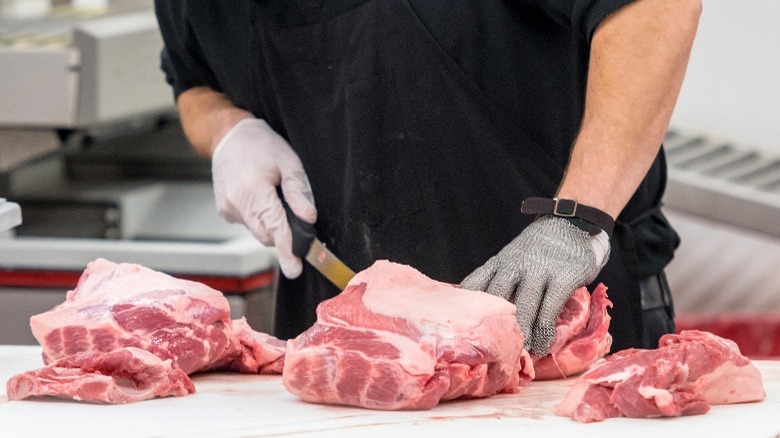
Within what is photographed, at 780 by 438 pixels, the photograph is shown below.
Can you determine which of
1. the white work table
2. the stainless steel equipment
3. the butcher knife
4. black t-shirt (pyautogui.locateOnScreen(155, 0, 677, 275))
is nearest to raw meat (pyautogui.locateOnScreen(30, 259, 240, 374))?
the white work table

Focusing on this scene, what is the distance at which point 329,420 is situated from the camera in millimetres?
1763

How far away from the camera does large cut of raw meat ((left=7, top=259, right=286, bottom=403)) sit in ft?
6.75

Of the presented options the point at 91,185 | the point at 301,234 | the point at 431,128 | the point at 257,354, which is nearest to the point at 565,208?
the point at 431,128

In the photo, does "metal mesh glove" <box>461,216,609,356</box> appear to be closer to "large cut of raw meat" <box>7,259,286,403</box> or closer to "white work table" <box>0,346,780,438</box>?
"white work table" <box>0,346,780,438</box>

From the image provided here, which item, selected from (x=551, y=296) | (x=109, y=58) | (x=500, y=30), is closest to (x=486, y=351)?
(x=551, y=296)

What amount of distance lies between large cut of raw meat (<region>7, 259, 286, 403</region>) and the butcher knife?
0.37 m

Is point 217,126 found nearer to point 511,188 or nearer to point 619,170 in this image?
point 511,188

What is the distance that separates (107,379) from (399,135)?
34.6 inches

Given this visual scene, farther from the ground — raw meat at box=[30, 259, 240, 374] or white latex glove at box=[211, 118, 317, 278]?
white latex glove at box=[211, 118, 317, 278]

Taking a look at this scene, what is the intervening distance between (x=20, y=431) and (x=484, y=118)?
1158mm

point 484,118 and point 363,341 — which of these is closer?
point 363,341

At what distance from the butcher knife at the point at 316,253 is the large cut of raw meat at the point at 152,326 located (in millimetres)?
366

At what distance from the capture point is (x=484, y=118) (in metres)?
2.40

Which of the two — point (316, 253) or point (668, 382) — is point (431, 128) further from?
point (668, 382)
